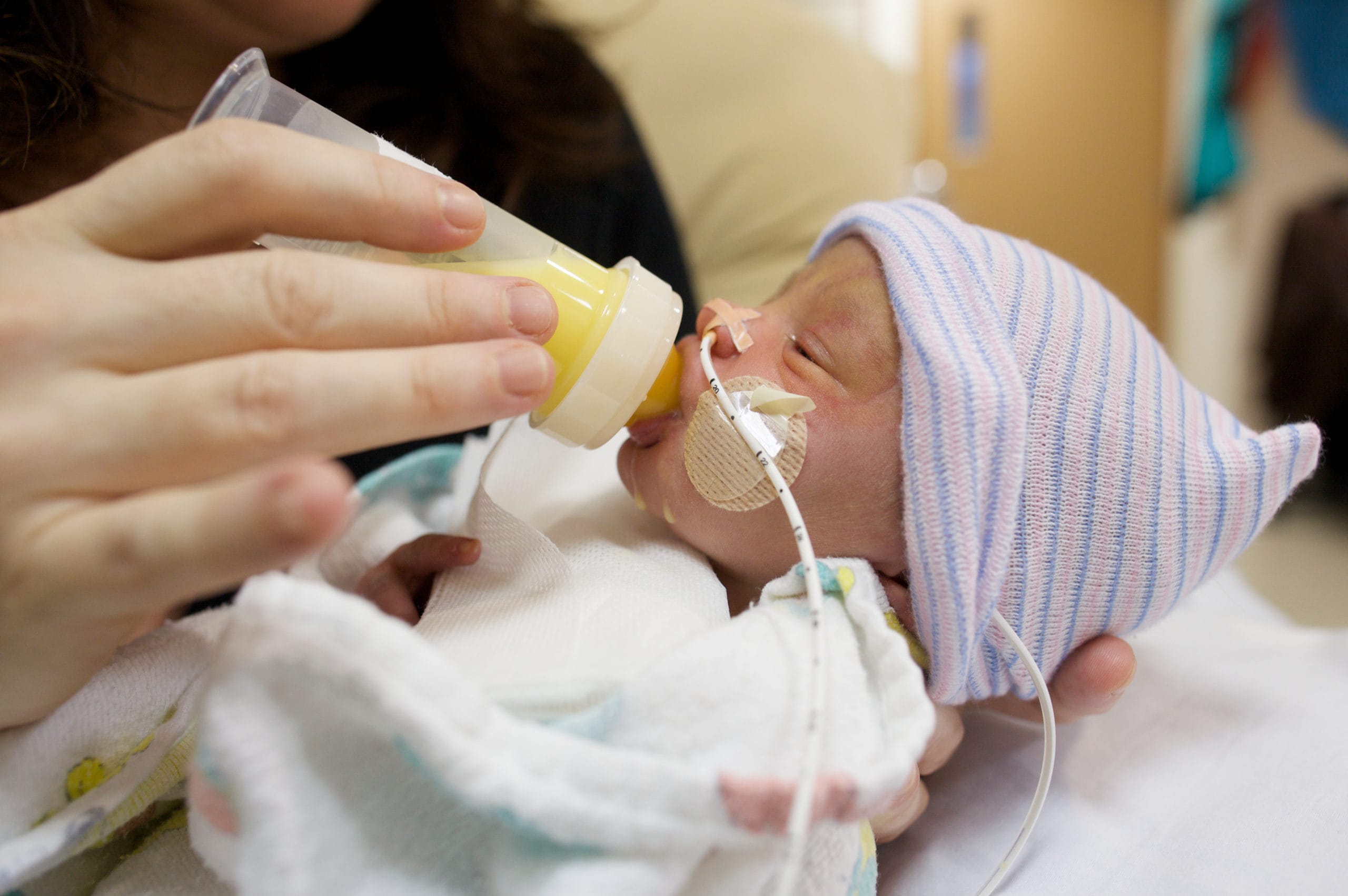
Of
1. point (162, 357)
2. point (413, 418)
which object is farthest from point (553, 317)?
point (162, 357)

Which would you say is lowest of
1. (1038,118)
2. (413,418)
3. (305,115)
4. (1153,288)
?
(1153,288)

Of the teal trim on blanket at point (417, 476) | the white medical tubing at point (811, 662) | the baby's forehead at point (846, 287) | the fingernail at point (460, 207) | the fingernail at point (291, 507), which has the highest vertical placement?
the fingernail at point (460, 207)

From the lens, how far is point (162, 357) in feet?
1.71

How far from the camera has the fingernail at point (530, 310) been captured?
0.61 m

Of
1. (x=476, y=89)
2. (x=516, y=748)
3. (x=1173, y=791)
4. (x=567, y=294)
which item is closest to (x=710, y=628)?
(x=516, y=748)

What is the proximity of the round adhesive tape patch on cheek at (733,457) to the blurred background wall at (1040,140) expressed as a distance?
687 millimetres

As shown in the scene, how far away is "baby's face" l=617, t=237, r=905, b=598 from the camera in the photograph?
771mm

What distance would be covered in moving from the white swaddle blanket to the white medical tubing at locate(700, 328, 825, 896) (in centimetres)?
1

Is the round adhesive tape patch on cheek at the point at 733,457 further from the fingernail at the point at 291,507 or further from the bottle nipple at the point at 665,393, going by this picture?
the fingernail at the point at 291,507

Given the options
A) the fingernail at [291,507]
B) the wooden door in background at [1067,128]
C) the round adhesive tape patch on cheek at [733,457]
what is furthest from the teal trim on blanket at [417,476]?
the wooden door in background at [1067,128]

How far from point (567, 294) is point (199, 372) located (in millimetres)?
313

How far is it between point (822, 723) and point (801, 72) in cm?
139

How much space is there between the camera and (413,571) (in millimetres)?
858

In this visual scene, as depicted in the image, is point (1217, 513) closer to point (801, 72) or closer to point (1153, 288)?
point (801, 72)
